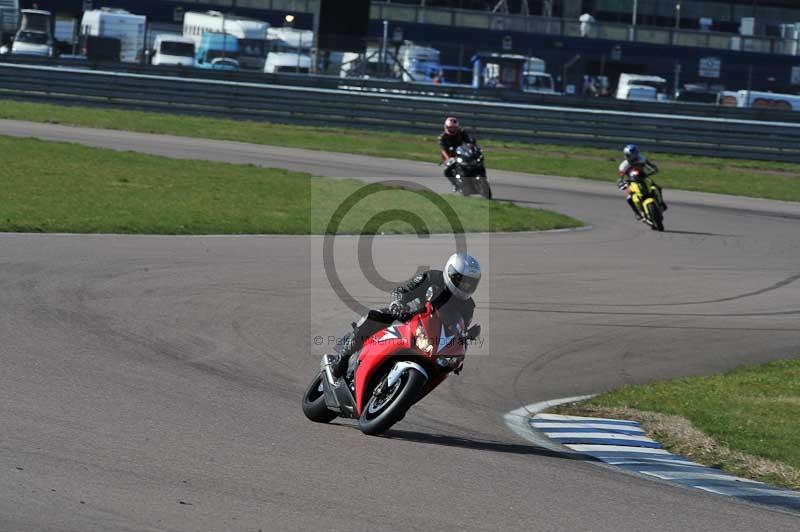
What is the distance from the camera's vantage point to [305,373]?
970cm

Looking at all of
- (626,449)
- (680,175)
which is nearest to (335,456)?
(626,449)

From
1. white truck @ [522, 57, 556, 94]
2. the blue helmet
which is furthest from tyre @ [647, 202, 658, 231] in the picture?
white truck @ [522, 57, 556, 94]

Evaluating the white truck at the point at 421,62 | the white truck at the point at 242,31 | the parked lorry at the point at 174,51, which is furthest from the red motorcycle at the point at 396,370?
the white truck at the point at 242,31

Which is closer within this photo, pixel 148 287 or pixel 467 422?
pixel 467 422

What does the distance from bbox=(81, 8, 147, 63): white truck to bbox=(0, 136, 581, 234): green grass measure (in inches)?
1093

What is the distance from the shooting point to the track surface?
6008mm

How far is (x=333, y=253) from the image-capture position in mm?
16062

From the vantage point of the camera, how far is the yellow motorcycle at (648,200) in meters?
21.3

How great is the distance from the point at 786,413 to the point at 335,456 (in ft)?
13.9

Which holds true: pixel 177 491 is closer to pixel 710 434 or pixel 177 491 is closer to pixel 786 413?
pixel 710 434

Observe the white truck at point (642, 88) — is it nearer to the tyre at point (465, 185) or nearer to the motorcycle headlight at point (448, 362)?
the tyre at point (465, 185)

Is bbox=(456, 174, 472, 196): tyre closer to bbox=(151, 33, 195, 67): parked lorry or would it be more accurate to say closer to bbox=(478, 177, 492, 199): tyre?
bbox=(478, 177, 492, 199): tyre

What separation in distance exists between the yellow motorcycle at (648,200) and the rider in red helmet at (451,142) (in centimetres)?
360

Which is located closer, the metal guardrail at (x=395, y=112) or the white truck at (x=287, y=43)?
the metal guardrail at (x=395, y=112)
